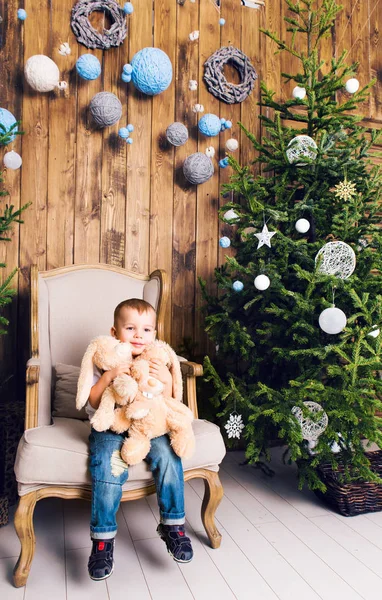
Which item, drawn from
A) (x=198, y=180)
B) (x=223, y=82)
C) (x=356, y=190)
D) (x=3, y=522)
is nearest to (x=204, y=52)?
(x=223, y=82)

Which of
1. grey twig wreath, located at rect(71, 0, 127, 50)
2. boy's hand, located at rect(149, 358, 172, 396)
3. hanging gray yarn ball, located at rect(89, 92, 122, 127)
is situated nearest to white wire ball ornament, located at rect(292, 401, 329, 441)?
boy's hand, located at rect(149, 358, 172, 396)

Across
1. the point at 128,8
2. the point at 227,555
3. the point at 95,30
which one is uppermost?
the point at 128,8

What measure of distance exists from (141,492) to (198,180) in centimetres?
167

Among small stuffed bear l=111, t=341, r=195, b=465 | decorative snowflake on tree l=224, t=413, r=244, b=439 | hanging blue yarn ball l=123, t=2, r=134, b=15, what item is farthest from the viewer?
hanging blue yarn ball l=123, t=2, r=134, b=15

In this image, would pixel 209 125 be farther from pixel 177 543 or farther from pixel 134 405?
pixel 177 543

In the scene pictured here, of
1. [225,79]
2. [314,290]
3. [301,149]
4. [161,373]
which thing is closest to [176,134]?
[225,79]

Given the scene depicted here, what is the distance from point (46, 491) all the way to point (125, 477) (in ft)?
0.84

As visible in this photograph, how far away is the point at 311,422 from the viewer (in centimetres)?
197

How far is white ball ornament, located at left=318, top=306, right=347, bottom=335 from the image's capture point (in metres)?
1.84

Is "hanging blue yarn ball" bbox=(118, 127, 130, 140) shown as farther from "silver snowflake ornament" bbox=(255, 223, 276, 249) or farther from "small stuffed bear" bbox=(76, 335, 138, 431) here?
"small stuffed bear" bbox=(76, 335, 138, 431)

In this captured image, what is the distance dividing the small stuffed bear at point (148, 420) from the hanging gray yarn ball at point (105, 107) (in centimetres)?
136

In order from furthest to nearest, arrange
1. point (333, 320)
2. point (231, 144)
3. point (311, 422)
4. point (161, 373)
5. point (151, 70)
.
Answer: point (231, 144)
point (151, 70)
point (311, 422)
point (333, 320)
point (161, 373)

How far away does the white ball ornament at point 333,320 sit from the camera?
1843 millimetres

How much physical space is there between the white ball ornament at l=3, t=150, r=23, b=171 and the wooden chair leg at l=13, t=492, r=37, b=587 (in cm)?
151
